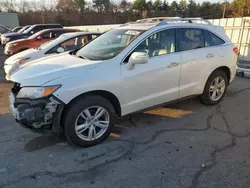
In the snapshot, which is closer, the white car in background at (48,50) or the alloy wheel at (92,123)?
the alloy wheel at (92,123)

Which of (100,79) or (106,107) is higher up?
(100,79)

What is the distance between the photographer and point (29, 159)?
280cm

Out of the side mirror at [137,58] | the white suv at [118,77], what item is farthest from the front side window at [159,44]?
the side mirror at [137,58]

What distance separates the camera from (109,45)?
3.69 m

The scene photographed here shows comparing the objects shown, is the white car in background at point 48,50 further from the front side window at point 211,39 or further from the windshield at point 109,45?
the front side window at point 211,39

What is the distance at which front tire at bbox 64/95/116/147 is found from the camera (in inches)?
110

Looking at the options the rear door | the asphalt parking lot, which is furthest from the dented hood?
the rear door

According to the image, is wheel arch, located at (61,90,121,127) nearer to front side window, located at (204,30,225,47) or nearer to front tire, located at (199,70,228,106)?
front tire, located at (199,70,228,106)

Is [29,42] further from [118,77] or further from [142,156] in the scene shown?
[142,156]

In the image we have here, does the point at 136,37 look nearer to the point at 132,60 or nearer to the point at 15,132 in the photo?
the point at 132,60

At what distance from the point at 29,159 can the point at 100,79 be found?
57.2 inches

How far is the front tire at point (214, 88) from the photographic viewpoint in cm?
426

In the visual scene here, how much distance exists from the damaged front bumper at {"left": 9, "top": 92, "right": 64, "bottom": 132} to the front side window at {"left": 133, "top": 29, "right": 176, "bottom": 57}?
1485mm

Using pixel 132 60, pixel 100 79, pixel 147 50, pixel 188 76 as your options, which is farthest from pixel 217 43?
pixel 100 79
